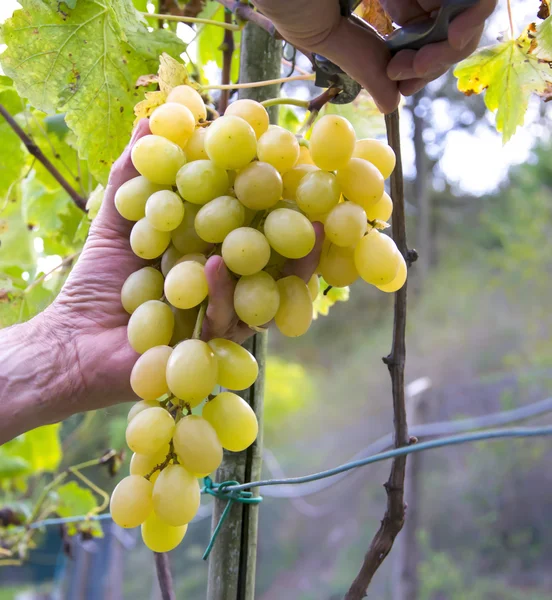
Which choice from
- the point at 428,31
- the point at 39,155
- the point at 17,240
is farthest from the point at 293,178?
the point at 17,240

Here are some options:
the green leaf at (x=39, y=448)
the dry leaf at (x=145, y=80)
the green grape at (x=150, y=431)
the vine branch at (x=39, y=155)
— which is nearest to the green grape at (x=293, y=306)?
the green grape at (x=150, y=431)

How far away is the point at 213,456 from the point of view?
15.7 inches

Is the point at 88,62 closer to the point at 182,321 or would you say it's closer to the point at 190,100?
the point at 190,100

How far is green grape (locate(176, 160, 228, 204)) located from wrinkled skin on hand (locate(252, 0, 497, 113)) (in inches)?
4.3

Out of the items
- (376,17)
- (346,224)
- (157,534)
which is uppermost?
(376,17)

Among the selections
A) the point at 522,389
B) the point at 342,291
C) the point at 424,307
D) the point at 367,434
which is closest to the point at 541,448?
the point at 522,389

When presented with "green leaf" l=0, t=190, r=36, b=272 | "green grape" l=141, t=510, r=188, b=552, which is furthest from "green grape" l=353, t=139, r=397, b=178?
"green leaf" l=0, t=190, r=36, b=272

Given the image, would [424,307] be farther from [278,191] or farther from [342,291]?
[278,191]

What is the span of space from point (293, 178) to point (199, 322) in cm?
13

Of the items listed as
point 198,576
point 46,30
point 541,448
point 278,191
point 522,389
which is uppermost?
point 522,389

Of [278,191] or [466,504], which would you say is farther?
[466,504]

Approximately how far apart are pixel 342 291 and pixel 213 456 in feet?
1.20

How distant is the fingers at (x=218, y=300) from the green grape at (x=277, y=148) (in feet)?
0.26

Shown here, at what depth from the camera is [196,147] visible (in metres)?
0.47
